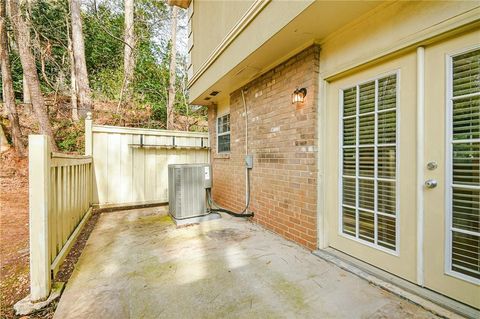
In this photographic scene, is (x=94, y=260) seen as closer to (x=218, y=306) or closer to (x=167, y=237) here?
(x=167, y=237)

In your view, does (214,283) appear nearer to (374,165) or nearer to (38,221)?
(38,221)

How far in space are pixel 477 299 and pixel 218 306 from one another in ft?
5.98

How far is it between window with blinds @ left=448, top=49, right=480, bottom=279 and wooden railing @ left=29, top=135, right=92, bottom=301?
123 inches

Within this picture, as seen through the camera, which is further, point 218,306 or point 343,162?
point 343,162

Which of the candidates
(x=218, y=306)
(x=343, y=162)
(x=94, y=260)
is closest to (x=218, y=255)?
(x=218, y=306)

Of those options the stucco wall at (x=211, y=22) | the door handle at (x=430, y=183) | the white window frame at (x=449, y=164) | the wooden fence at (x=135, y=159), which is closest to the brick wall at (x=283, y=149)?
the stucco wall at (x=211, y=22)

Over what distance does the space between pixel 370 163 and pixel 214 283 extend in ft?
6.13

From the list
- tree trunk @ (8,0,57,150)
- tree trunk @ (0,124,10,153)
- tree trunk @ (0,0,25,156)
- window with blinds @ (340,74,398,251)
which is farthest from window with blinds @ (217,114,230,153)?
tree trunk @ (0,124,10,153)

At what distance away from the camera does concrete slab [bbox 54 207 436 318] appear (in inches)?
62.9

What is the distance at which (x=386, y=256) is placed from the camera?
203cm

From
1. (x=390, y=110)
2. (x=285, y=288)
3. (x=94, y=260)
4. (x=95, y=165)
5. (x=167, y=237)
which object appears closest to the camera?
(x=285, y=288)

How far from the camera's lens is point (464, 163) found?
5.21ft

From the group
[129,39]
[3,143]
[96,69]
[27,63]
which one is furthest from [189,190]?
[96,69]

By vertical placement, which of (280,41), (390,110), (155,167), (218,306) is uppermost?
(280,41)
